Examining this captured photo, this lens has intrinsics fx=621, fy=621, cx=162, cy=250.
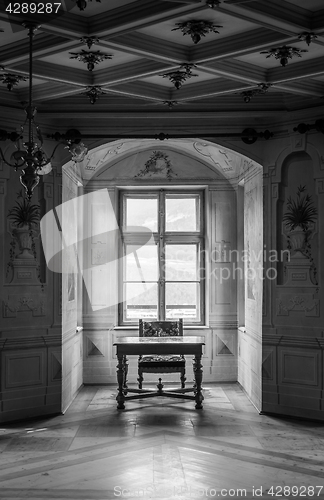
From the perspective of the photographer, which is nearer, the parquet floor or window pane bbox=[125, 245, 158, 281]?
the parquet floor

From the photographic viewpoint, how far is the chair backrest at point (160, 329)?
26.4ft

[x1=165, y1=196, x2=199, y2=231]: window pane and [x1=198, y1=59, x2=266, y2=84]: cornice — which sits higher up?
[x1=198, y1=59, x2=266, y2=84]: cornice

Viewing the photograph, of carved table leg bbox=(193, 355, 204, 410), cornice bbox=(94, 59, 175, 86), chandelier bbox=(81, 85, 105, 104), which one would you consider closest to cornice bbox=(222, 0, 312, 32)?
cornice bbox=(94, 59, 175, 86)

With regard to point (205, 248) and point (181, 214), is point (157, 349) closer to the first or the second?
point (205, 248)

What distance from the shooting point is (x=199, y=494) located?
14.6 feet

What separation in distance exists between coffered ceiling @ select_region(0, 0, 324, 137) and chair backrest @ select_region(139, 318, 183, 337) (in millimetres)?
2512

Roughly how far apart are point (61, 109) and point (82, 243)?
248cm

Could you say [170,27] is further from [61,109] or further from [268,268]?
[268,268]

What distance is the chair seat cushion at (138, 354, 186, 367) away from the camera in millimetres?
7461

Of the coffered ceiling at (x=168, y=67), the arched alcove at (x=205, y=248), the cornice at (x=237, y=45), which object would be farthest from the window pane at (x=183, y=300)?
the cornice at (x=237, y=45)

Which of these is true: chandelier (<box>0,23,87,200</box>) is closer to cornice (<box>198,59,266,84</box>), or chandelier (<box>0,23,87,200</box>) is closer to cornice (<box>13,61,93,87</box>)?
cornice (<box>13,61,93,87</box>)

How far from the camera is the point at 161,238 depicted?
9086 mm

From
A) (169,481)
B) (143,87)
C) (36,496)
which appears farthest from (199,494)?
(143,87)

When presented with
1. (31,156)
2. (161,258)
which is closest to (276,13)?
(31,156)
